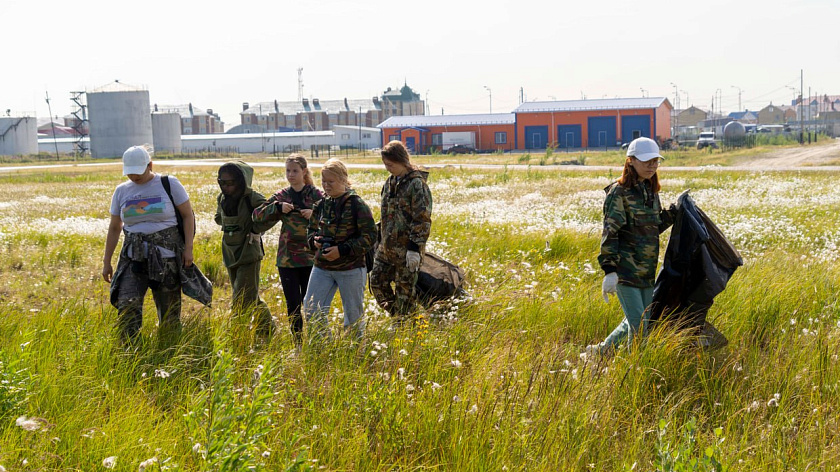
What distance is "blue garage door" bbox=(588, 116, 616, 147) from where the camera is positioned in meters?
70.2

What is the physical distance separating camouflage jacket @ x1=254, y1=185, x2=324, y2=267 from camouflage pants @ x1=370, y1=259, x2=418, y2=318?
22.6 inches

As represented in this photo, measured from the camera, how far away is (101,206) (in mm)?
20672

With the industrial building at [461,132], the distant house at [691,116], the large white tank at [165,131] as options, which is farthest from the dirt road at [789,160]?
the distant house at [691,116]

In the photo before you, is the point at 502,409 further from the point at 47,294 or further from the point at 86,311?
the point at 47,294

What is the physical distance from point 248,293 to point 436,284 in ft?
5.44

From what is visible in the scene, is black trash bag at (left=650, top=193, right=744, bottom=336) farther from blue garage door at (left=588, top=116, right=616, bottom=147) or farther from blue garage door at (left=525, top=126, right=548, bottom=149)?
blue garage door at (left=525, top=126, right=548, bottom=149)

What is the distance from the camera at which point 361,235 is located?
20.3 ft

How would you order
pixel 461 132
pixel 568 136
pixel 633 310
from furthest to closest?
pixel 461 132 → pixel 568 136 → pixel 633 310

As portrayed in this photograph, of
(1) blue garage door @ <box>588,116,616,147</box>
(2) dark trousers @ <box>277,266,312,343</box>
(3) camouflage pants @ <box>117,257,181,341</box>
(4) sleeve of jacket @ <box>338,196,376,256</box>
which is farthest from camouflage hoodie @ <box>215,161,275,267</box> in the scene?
(1) blue garage door @ <box>588,116,616,147</box>

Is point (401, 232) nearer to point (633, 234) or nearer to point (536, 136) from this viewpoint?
point (633, 234)

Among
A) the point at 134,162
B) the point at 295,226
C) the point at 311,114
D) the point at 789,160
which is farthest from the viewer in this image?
the point at 311,114

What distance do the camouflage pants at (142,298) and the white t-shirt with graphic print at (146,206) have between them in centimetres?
20

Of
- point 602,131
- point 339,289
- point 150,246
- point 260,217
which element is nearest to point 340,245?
point 339,289

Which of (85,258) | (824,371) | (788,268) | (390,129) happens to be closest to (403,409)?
(824,371)
